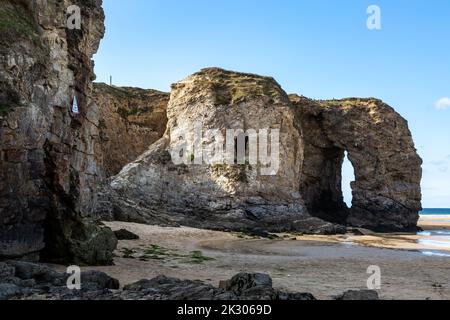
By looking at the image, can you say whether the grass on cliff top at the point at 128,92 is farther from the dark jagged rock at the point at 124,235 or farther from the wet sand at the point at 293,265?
the dark jagged rock at the point at 124,235

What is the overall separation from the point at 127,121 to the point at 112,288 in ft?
122

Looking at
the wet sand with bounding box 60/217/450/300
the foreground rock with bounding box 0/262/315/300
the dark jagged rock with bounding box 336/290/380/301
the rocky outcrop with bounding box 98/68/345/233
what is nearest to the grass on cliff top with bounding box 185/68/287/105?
the rocky outcrop with bounding box 98/68/345/233

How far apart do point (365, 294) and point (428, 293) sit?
2.95m

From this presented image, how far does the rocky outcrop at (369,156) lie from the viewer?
48031 millimetres

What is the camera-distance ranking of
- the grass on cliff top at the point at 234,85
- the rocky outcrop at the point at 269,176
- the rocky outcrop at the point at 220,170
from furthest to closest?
1. the grass on cliff top at the point at 234,85
2. the rocky outcrop at the point at 269,176
3. the rocky outcrop at the point at 220,170

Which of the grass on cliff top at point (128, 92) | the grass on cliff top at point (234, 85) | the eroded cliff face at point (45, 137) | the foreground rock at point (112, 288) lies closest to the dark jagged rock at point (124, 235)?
the eroded cliff face at point (45, 137)

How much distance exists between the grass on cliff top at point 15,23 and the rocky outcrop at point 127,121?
92.5ft

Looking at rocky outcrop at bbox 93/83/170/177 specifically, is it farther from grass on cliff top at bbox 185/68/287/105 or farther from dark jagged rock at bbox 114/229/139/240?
dark jagged rock at bbox 114/229/139/240

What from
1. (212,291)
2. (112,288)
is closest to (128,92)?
(112,288)

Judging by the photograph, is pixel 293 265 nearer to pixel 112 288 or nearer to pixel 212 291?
pixel 212 291

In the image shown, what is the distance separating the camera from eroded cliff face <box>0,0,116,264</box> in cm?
1166

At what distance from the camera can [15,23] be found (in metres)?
12.5

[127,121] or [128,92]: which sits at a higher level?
[128,92]

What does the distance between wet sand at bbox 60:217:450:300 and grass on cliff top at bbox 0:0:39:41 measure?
6481 millimetres
